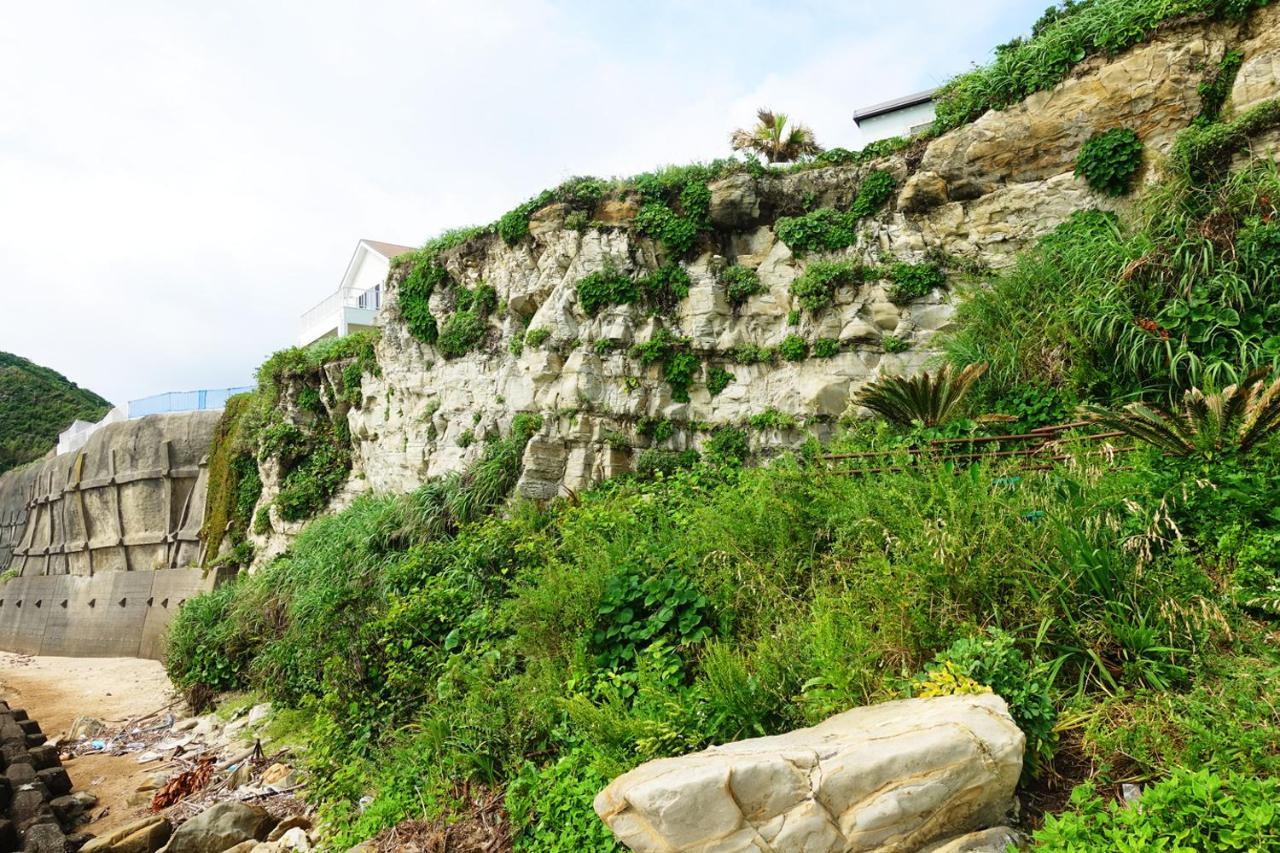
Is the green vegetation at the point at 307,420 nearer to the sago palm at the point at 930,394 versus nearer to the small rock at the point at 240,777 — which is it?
the small rock at the point at 240,777

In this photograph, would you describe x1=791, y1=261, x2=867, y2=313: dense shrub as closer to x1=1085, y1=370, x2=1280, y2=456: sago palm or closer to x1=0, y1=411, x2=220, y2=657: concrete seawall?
x1=1085, y1=370, x2=1280, y2=456: sago palm

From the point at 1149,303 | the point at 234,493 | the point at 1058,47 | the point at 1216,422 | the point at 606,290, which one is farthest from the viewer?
the point at 234,493

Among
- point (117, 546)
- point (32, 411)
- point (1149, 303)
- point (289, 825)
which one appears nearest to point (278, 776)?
point (289, 825)

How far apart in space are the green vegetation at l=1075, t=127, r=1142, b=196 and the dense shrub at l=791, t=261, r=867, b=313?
9.58 ft

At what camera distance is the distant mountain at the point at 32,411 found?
35781 millimetres

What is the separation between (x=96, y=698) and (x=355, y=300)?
16821mm

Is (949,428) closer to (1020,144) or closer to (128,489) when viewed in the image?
(1020,144)

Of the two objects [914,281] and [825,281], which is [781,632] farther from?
[914,281]

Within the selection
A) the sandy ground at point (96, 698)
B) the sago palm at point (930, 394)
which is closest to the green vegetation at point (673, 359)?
the sago palm at point (930, 394)

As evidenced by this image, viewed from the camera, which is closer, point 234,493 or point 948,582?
point 948,582

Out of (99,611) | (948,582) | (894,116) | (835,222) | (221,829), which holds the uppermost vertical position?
(894,116)

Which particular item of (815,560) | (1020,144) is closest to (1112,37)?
(1020,144)

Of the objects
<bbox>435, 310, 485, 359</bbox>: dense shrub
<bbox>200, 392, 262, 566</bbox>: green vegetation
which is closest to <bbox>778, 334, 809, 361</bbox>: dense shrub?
<bbox>435, 310, 485, 359</bbox>: dense shrub

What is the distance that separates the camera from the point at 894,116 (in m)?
20.7
